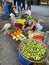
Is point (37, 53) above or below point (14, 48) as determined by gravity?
above

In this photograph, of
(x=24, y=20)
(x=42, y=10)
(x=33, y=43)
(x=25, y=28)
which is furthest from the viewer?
(x=42, y=10)

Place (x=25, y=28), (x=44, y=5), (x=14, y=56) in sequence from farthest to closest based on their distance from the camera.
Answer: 1. (x=44, y=5)
2. (x=25, y=28)
3. (x=14, y=56)

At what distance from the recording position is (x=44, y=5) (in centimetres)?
652

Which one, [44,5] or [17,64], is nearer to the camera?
[17,64]

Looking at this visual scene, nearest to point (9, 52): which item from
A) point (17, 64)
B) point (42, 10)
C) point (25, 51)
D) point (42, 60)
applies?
point (17, 64)

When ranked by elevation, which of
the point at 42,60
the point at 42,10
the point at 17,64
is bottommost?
the point at 42,10

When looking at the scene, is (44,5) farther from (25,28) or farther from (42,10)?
(25,28)

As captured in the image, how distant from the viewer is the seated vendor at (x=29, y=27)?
298cm

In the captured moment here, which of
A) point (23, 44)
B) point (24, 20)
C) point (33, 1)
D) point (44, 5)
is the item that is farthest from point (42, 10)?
point (23, 44)

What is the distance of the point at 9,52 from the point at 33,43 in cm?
55

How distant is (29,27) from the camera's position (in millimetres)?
3016

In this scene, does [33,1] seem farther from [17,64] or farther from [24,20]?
[17,64]

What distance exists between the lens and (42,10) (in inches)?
238

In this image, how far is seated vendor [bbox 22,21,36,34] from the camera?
9.78ft
